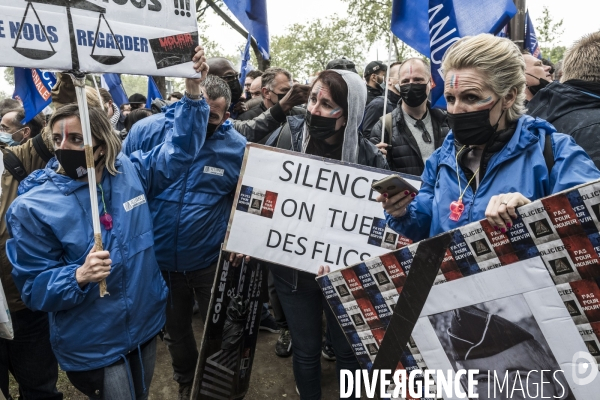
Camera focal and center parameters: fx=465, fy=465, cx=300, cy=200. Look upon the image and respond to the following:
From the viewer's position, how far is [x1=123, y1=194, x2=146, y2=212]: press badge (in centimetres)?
236

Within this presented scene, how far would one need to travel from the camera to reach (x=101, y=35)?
6.74ft

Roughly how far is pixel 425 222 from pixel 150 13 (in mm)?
1631

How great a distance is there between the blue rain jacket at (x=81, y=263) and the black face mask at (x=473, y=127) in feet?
5.31

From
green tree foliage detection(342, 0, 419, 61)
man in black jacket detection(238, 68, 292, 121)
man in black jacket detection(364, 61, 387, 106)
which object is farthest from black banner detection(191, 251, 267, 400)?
green tree foliage detection(342, 0, 419, 61)

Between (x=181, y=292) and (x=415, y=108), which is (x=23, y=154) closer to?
(x=181, y=292)

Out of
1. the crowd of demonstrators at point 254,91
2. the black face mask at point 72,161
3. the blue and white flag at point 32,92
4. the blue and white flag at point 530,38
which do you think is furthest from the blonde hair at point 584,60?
the blue and white flag at point 530,38

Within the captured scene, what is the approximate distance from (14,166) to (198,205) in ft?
3.84

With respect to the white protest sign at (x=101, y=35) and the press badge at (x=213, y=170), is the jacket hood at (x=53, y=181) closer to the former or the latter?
the white protest sign at (x=101, y=35)

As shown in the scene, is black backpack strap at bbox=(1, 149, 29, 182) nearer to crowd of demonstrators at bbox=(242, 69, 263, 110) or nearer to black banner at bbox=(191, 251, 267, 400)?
black banner at bbox=(191, 251, 267, 400)

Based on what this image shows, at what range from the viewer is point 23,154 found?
3.11 m

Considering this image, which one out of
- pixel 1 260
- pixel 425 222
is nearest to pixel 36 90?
pixel 1 260

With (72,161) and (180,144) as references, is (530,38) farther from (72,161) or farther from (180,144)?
(72,161)

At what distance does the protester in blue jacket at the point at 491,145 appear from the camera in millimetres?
1660

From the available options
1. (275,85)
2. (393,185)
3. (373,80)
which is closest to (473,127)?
(393,185)
